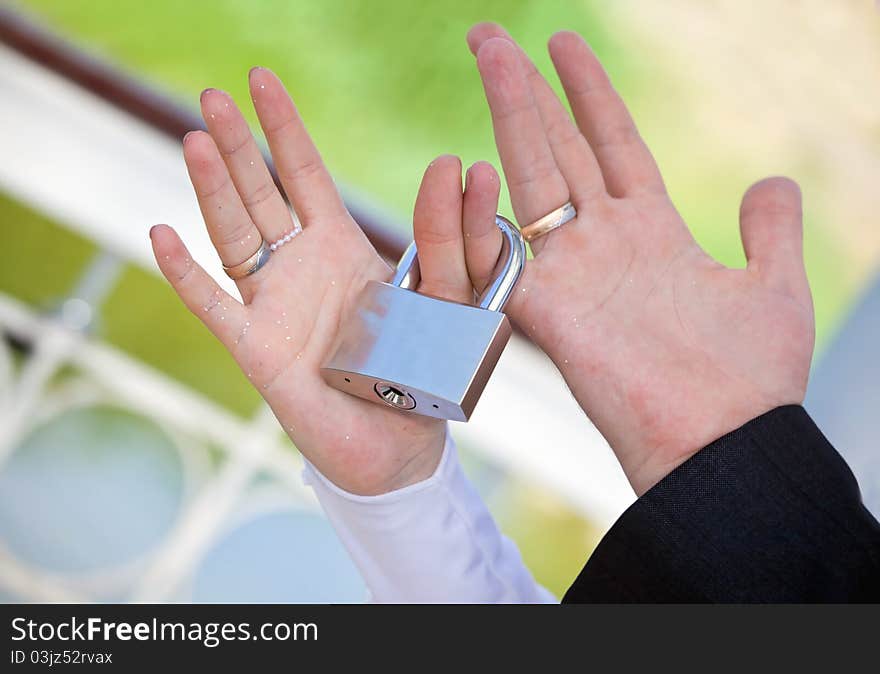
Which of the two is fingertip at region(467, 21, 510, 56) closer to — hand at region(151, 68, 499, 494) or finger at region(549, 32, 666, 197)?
finger at region(549, 32, 666, 197)

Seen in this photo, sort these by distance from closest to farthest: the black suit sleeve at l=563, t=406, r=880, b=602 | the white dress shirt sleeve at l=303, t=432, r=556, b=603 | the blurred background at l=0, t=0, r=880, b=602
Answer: the black suit sleeve at l=563, t=406, r=880, b=602
the white dress shirt sleeve at l=303, t=432, r=556, b=603
the blurred background at l=0, t=0, r=880, b=602

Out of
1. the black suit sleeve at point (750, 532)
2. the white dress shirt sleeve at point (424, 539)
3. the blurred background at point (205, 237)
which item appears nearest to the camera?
the black suit sleeve at point (750, 532)

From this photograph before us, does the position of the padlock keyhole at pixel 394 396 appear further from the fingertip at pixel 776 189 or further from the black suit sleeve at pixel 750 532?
the fingertip at pixel 776 189

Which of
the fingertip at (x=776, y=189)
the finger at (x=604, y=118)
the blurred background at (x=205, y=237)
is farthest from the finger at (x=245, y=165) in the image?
the blurred background at (x=205, y=237)

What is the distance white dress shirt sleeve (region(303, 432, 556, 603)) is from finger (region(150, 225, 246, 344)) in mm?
113

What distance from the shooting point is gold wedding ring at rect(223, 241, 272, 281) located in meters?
0.59

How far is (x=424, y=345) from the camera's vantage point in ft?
1.77

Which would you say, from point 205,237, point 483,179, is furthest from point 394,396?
point 205,237

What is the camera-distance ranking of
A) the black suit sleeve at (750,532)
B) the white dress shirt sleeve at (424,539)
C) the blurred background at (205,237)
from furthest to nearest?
the blurred background at (205,237) < the white dress shirt sleeve at (424,539) < the black suit sleeve at (750,532)

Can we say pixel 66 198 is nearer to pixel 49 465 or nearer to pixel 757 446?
pixel 49 465

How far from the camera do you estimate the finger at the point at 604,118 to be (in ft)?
2.19

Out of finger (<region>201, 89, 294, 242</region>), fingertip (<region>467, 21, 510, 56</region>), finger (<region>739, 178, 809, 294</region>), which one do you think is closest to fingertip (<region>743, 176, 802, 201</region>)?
finger (<region>739, 178, 809, 294</region>)

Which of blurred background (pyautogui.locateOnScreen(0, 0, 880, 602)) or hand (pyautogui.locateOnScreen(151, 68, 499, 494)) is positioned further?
blurred background (pyautogui.locateOnScreen(0, 0, 880, 602))

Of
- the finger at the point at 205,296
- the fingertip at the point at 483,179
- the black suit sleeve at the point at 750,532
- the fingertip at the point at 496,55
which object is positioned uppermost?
the fingertip at the point at 496,55
